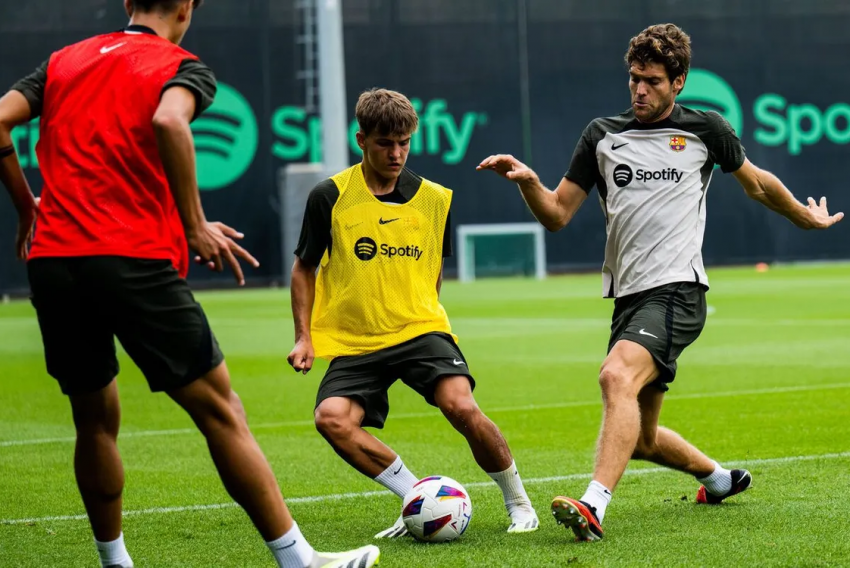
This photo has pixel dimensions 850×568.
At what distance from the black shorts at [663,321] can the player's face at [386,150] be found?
1.17 meters

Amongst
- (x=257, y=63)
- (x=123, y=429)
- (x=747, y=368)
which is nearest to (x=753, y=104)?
(x=257, y=63)

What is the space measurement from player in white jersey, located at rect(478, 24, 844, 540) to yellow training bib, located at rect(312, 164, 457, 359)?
48cm

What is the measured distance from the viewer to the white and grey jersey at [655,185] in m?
6.02

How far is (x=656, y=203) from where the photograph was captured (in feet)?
19.9

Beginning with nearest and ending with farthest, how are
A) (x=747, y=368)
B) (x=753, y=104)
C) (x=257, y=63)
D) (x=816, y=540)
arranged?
1. (x=816, y=540)
2. (x=747, y=368)
3. (x=257, y=63)
4. (x=753, y=104)

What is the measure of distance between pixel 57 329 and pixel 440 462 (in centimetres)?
374

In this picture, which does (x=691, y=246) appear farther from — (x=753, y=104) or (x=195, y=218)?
(x=753, y=104)

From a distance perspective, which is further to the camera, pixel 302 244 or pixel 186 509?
pixel 186 509

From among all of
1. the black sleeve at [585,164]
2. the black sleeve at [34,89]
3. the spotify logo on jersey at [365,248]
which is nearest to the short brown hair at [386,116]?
the spotify logo on jersey at [365,248]

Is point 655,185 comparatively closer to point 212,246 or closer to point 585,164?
point 585,164

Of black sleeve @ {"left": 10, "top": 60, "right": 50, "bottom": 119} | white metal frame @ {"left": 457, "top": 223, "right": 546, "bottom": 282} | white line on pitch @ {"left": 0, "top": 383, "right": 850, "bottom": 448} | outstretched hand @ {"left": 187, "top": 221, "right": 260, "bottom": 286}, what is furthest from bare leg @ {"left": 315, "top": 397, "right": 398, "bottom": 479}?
white metal frame @ {"left": 457, "top": 223, "right": 546, "bottom": 282}

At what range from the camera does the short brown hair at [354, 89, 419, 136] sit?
5758mm

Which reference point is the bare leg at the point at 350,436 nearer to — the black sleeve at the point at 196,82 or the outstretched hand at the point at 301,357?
the outstretched hand at the point at 301,357

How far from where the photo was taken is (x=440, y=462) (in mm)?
7891
